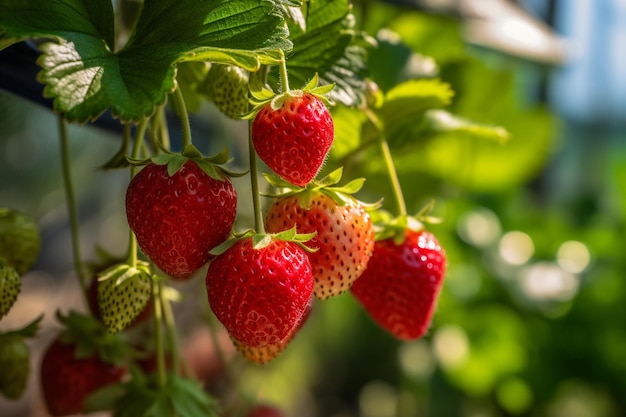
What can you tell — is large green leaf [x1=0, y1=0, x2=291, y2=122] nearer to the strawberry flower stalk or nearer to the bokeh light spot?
the strawberry flower stalk

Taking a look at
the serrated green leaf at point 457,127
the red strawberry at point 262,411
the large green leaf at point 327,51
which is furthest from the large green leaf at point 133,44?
the red strawberry at point 262,411

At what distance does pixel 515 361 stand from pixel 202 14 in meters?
1.63

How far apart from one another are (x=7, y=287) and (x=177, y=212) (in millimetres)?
127

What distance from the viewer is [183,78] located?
22.4 inches

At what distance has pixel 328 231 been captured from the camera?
1.73ft

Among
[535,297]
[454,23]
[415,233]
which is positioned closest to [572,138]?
[535,297]

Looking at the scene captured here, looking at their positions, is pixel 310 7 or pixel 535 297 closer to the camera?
pixel 310 7

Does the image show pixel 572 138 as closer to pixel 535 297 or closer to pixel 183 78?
pixel 535 297

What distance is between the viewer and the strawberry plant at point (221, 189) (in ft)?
1.35

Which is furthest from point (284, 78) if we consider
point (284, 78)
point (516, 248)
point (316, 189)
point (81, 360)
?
point (516, 248)

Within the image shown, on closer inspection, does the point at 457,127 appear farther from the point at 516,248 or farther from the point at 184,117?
the point at 516,248

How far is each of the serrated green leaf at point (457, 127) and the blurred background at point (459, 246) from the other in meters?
0.05

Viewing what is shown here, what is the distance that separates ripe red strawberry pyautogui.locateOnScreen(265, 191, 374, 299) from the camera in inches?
20.3

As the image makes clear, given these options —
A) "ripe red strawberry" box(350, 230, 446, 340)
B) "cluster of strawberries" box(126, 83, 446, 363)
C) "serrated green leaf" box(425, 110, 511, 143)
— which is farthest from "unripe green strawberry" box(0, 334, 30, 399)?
"serrated green leaf" box(425, 110, 511, 143)
